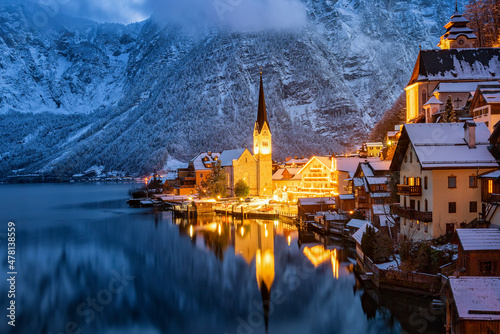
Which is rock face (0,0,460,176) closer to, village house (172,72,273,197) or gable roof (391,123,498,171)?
village house (172,72,273,197)

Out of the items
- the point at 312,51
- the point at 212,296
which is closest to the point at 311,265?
the point at 212,296

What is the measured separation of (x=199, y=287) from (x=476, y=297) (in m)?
16.8

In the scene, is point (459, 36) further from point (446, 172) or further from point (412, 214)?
point (412, 214)

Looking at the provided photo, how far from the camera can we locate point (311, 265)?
30.4 m

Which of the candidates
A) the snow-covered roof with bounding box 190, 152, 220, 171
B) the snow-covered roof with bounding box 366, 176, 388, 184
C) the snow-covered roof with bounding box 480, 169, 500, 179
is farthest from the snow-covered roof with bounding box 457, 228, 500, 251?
the snow-covered roof with bounding box 190, 152, 220, 171

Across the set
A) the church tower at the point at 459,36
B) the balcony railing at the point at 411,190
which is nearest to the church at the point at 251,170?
the church tower at the point at 459,36

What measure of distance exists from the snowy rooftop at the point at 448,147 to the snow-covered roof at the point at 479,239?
16.5 feet

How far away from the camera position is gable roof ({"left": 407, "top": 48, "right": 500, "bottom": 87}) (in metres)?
44.6

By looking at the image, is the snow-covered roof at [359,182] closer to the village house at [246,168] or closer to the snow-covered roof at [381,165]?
the snow-covered roof at [381,165]

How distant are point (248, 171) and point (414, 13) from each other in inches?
5399

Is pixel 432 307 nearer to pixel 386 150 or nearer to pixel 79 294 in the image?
pixel 79 294

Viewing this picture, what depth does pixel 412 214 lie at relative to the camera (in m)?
25.9

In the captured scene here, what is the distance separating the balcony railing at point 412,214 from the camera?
2434 centimetres

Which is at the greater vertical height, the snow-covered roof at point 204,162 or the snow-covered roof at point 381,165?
the snow-covered roof at point 204,162
